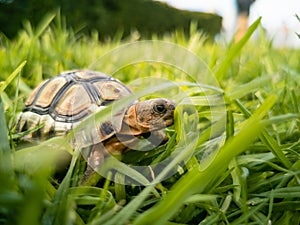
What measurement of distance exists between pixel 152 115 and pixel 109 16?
11301 millimetres

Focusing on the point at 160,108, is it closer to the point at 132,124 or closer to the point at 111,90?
the point at 132,124

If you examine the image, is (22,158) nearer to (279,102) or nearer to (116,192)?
(116,192)

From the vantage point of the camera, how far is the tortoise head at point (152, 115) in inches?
59.7

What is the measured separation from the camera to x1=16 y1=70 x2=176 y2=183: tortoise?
1.53 meters

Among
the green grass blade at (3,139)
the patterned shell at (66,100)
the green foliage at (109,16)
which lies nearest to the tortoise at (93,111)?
the patterned shell at (66,100)

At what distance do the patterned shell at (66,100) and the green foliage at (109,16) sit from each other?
18.1ft

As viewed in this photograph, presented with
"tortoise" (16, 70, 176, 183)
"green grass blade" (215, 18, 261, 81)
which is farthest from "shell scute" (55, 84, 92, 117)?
"green grass blade" (215, 18, 261, 81)

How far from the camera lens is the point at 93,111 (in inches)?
71.6

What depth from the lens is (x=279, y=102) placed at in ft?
6.81

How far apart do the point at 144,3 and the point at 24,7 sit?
5934 mm

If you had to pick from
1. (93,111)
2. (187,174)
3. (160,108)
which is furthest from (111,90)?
(187,174)

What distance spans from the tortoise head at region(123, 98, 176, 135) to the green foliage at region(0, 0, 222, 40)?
239 inches

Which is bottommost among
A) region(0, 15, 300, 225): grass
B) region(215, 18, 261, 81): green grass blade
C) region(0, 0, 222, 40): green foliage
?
region(0, 0, 222, 40): green foliage

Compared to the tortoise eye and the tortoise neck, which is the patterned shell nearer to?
the tortoise neck
